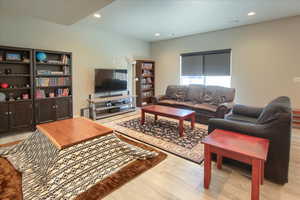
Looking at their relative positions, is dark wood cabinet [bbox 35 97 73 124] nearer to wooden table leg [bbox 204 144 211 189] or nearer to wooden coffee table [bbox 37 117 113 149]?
wooden coffee table [bbox 37 117 113 149]

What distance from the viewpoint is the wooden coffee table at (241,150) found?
1482 mm

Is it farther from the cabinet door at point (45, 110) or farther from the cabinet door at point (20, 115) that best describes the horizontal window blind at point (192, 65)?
the cabinet door at point (20, 115)

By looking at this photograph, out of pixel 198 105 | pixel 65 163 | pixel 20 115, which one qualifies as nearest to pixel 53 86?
pixel 20 115

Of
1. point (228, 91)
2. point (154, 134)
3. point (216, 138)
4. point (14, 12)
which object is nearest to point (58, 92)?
point (14, 12)

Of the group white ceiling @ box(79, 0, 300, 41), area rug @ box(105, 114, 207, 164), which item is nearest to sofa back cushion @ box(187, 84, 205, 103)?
area rug @ box(105, 114, 207, 164)

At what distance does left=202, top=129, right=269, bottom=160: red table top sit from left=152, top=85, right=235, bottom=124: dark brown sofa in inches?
72.6

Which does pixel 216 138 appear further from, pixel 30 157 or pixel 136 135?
pixel 30 157

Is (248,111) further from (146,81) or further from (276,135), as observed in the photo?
(146,81)

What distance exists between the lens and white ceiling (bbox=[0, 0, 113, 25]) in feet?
9.23

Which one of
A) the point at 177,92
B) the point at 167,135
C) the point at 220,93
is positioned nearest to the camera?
the point at 167,135

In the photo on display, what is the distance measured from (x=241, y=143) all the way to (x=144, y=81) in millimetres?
5091

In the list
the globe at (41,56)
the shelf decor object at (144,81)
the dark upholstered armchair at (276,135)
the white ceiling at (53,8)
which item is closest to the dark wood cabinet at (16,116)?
the globe at (41,56)

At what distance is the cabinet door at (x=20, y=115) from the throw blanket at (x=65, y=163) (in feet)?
3.08

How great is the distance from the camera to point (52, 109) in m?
3.94
